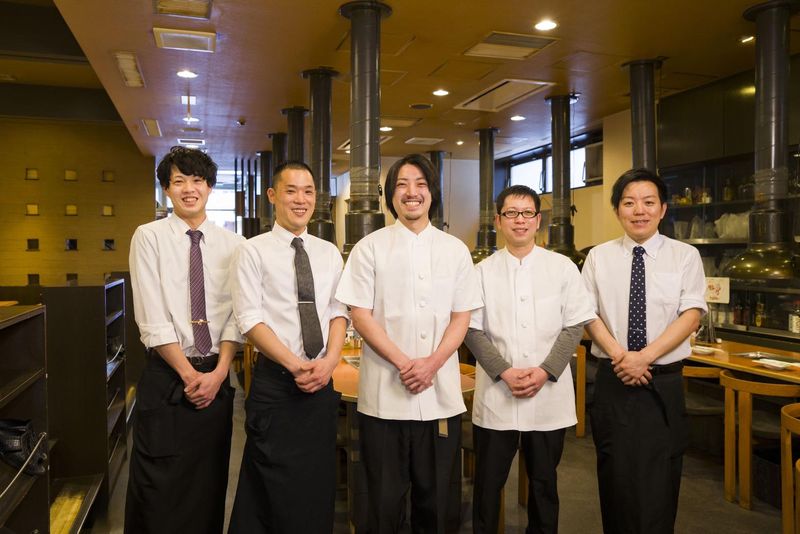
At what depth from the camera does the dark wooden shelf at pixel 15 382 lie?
2120 mm

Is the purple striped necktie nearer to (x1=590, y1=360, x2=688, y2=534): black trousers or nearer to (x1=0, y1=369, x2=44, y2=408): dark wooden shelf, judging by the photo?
(x1=0, y1=369, x2=44, y2=408): dark wooden shelf

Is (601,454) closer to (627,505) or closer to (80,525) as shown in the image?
(627,505)

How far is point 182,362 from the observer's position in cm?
232

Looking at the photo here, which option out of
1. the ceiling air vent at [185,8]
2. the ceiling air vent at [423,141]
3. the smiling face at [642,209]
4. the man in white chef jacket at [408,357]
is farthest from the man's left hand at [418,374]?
the ceiling air vent at [423,141]

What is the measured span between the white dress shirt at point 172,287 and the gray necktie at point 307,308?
0.31m

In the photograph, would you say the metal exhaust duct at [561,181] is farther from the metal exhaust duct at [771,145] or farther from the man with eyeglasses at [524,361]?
the man with eyeglasses at [524,361]

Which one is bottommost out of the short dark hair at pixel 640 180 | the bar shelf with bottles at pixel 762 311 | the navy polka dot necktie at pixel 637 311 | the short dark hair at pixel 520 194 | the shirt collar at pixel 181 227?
the bar shelf with bottles at pixel 762 311

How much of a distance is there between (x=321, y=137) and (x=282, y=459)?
4.29m

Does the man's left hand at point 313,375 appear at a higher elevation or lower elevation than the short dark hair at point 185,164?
lower

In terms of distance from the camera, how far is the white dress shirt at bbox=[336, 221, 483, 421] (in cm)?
223

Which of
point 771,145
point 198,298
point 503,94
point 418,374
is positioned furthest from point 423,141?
point 418,374

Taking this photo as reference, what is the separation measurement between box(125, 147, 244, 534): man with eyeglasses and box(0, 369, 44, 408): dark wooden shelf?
389 mm

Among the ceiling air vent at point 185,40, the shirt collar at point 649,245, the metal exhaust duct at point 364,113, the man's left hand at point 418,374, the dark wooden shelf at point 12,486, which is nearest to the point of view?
the dark wooden shelf at point 12,486

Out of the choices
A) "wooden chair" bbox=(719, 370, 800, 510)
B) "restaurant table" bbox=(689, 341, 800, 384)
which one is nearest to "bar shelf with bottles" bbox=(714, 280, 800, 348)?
"restaurant table" bbox=(689, 341, 800, 384)
